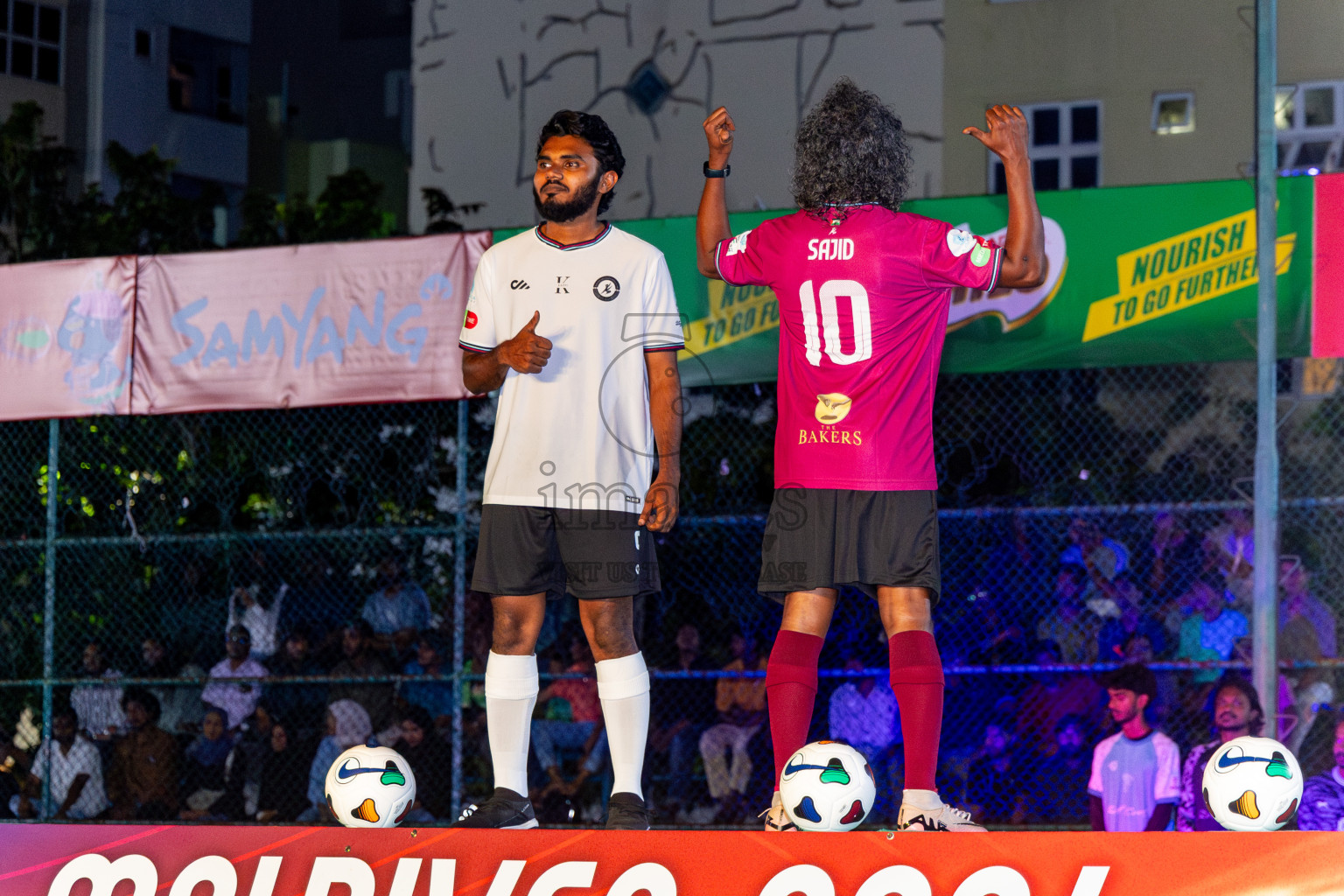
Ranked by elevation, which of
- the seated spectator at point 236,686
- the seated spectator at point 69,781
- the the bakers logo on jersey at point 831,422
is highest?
the the bakers logo on jersey at point 831,422

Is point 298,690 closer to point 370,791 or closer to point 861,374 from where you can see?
point 370,791

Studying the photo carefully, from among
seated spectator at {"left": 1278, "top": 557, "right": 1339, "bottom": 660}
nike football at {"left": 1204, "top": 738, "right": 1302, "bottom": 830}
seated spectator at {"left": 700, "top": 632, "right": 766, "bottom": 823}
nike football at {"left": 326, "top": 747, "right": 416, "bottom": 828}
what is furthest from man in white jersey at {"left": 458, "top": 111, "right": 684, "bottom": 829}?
seated spectator at {"left": 1278, "top": 557, "right": 1339, "bottom": 660}

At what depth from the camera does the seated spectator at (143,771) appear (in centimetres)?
810

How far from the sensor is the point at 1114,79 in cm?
1311

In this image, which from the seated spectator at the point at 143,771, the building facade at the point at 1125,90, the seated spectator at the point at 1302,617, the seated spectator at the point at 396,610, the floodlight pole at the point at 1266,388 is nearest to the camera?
the floodlight pole at the point at 1266,388

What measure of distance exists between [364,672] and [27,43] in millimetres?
16361

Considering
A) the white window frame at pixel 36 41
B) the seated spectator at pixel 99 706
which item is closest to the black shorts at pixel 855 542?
the seated spectator at pixel 99 706

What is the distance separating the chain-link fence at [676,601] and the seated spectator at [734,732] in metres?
0.02

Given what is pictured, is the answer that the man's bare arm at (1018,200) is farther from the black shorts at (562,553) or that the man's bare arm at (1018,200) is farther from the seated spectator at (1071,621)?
the seated spectator at (1071,621)

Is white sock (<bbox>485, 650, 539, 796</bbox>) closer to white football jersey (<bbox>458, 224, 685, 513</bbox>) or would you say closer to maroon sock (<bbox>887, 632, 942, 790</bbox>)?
white football jersey (<bbox>458, 224, 685, 513</bbox>)

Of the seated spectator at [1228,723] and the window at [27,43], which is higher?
the window at [27,43]

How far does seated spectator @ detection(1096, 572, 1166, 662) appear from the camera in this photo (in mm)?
7371

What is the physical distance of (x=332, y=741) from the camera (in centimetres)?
809

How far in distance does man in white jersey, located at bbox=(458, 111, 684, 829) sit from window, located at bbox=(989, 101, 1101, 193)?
9508 mm
